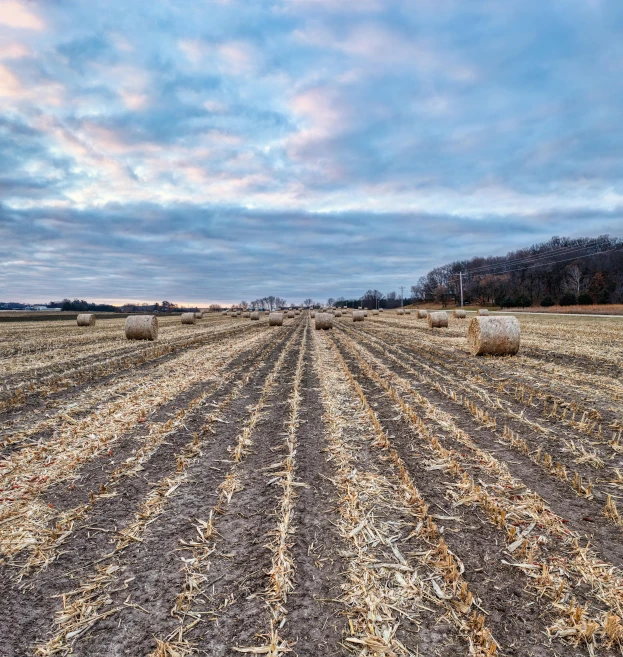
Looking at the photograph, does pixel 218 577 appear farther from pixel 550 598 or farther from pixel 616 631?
pixel 616 631

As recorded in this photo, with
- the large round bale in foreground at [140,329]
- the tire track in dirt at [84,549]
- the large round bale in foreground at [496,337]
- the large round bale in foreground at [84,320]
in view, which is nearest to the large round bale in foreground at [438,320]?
the large round bale in foreground at [496,337]

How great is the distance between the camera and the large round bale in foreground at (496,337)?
15273mm

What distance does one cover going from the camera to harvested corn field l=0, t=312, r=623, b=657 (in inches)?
118

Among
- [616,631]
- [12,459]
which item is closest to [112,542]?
[12,459]

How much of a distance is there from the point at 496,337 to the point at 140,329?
19163mm

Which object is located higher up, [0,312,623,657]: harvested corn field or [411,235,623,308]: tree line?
[411,235,623,308]: tree line

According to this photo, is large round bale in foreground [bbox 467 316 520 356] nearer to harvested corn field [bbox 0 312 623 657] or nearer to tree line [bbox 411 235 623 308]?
harvested corn field [bbox 0 312 623 657]

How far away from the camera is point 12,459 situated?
6.11 metres

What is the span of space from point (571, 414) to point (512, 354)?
835cm

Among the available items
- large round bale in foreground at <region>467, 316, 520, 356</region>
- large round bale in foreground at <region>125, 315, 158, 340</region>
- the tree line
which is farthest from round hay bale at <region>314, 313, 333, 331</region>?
the tree line

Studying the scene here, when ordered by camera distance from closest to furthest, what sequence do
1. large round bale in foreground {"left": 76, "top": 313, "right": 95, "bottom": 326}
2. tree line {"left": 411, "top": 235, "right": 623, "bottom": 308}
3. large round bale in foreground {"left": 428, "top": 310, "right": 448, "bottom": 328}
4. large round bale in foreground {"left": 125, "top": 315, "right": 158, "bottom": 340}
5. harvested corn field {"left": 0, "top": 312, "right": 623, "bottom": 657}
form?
harvested corn field {"left": 0, "top": 312, "right": 623, "bottom": 657} → large round bale in foreground {"left": 125, "top": 315, "right": 158, "bottom": 340} → large round bale in foreground {"left": 428, "top": 310, "right": 448, "bottom": 328} → large round bale in foreground {"left": 76, "top": 313, "right": 95, "bottom": 326} → tree line {"left": 411, "top": 235, "right": 623, "bottom": 308}

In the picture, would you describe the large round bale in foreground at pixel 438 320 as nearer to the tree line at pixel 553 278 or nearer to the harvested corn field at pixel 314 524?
the harvested corn field at pixel 314 524

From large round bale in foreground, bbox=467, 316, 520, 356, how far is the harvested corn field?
552cm

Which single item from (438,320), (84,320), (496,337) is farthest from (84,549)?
(84,320)
